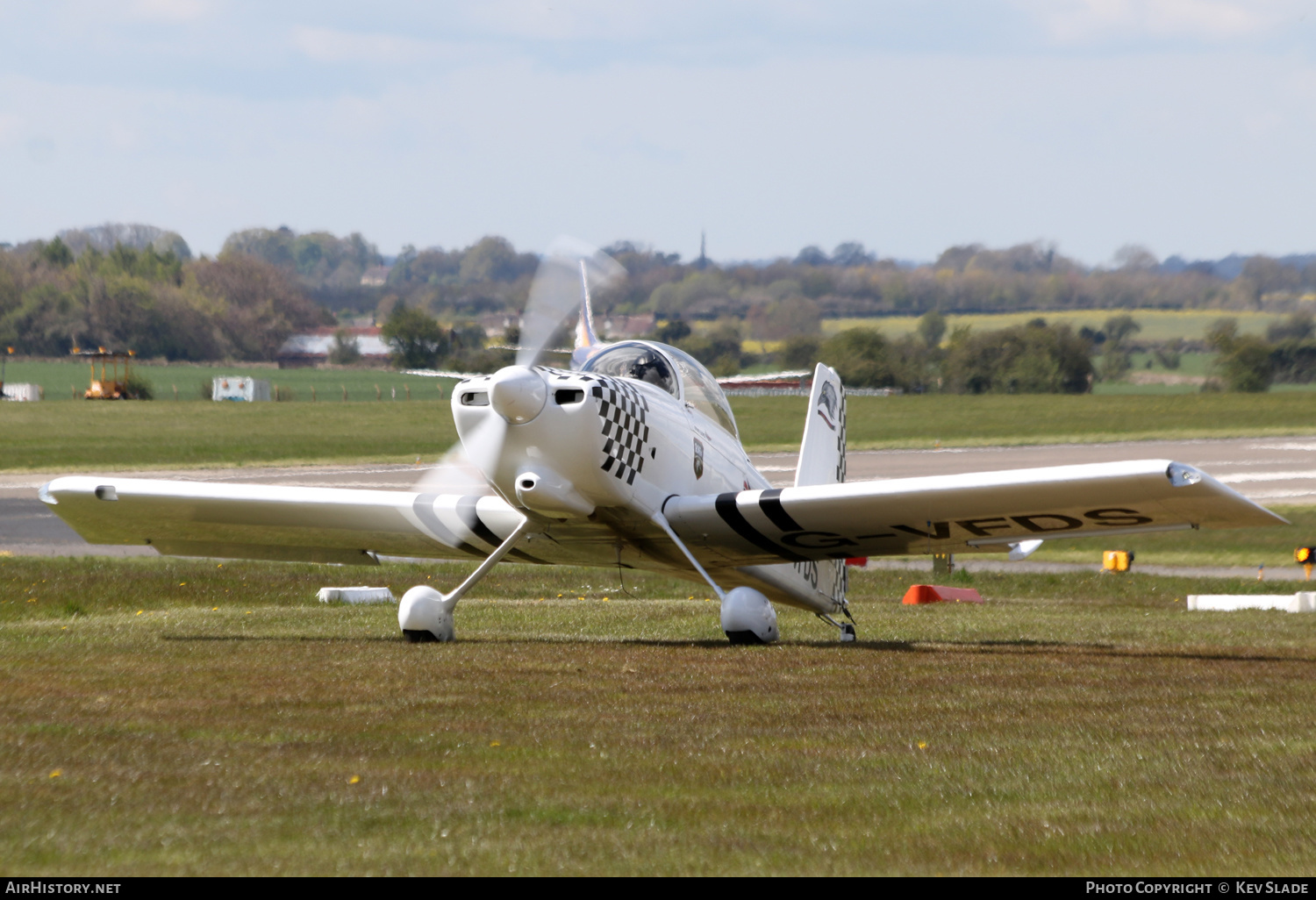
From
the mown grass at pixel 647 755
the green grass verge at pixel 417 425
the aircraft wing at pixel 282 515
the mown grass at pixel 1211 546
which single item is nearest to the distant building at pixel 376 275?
the green grass verge at pixel 417 425

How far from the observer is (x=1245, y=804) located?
18.2 ft

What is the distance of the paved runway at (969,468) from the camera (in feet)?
135

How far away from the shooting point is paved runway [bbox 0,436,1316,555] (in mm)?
41188

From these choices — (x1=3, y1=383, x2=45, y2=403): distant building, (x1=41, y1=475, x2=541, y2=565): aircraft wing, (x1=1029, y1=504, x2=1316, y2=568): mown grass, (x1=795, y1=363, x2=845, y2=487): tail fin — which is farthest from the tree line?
(x1=41, y1=475, x2=541, y2=565): aircraft wing

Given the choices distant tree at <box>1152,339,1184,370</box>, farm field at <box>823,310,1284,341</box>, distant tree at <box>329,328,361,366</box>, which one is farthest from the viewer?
distant tree at <box>329,328,361,366</box>

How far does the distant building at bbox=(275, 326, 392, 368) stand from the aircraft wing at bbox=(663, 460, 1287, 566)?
8264 cm

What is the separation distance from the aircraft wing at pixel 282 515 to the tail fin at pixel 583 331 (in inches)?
60.7

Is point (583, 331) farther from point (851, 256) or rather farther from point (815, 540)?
point (851, 256)

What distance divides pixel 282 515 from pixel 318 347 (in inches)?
3612

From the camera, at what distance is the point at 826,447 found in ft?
52.3

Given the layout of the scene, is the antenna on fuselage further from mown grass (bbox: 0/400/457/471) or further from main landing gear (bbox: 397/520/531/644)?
mown grass (bbox: 0/400/457/471)

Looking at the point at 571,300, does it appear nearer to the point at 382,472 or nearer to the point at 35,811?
the point at 35,811

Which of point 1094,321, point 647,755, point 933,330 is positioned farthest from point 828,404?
point 1094,321

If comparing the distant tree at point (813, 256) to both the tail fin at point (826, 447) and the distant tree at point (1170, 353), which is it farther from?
the tail fin at point (826, 447)
